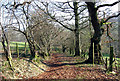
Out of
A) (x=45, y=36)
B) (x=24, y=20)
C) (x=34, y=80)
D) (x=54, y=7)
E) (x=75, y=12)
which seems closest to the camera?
(x=34, y=80)

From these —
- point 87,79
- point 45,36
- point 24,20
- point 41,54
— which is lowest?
point 41,54

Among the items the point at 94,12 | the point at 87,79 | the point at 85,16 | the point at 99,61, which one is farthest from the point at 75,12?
the point at 87,79

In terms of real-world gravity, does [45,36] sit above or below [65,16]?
below

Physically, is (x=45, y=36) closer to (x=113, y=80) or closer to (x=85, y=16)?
(x=85, y=16)

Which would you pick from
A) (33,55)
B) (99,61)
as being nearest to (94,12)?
(99,61)

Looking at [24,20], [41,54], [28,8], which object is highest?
[28,8]

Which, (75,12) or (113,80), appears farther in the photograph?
(75,12)

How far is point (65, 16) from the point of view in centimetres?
1206

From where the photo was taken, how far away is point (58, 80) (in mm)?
4762

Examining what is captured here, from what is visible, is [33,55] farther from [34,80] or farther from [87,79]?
[87,79]

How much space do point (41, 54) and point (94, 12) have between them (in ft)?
26.8

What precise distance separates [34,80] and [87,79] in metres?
2.64

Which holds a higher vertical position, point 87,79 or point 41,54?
point 87,79

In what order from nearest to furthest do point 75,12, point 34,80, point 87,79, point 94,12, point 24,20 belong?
point 87,79
point 34,80
point 94,12
point 24,20
point 75,12
